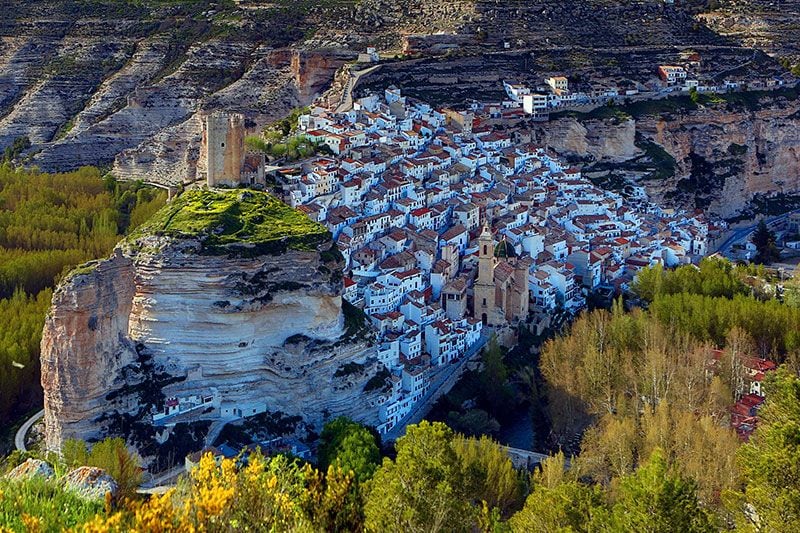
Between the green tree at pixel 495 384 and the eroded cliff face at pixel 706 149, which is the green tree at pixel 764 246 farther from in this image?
the green tree at pixel 495 384

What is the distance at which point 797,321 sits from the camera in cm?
2659

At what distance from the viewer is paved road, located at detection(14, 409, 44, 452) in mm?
22869

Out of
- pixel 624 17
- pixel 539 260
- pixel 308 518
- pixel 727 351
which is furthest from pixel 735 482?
pixel 624 17

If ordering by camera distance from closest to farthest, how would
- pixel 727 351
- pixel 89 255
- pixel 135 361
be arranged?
pixel 135 361, pixel 727 351, pixel 89 255

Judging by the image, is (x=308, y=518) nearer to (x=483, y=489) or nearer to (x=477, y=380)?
(x=483, y=489)

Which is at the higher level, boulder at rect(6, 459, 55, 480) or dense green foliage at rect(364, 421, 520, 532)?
boulder at rect(6, 459, 55, 480)

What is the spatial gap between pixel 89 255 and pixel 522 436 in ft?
50.5

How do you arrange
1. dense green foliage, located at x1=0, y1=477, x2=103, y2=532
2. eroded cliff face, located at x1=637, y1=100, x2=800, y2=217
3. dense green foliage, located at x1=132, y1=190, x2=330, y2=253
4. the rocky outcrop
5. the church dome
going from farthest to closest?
eroded cliff face, located at x1=637, y1=100, x2=800, y2=217
the rocky outcrop
the church dome
dense green foliage, located at x1=132, y1=190, x2=330, y2=253
dense green foliage, located at x1=0, y1=477, x2=103, y2=532

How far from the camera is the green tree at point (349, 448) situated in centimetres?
2041

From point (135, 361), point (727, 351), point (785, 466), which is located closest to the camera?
point (785, 466)

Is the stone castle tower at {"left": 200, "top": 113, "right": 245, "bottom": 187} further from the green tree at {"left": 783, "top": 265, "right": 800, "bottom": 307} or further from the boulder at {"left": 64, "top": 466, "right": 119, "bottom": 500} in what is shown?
the boulder at {"left": 64, "top": 466, "right": 119, "bottom": 500}

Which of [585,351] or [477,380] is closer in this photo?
[585,351]

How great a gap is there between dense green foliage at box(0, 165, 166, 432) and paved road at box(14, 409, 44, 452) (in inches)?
28.5

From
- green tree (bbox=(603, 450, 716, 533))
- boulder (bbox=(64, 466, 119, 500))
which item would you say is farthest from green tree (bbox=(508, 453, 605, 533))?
boulder (bbox=(64, 466, 119, 500))
